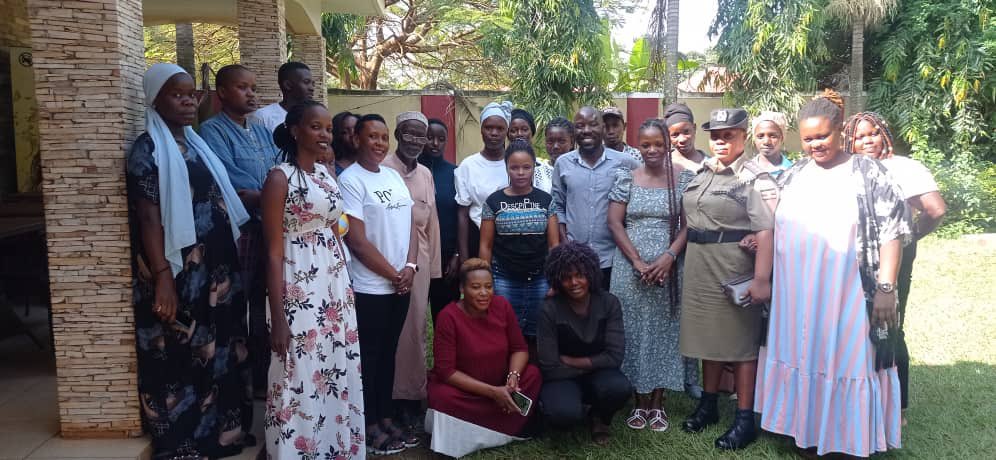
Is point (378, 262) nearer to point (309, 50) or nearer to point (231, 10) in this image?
point (309, 50)

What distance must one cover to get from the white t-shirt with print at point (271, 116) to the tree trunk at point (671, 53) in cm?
963

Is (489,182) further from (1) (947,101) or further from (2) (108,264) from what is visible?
(1) (947,101)

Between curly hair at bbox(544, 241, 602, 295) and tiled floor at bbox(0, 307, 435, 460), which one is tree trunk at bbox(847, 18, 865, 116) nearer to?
curly hair at bbox(544, 241, 602, 295)

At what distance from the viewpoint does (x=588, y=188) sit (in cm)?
443

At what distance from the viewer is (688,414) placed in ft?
14.7

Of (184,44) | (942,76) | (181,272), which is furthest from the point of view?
(942,76)

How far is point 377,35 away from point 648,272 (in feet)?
47.1

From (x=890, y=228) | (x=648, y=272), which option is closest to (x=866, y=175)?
(x=890, y=228)

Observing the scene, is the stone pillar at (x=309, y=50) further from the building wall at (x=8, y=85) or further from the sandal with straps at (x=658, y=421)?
the sandal with straps at (x=658, y=421)

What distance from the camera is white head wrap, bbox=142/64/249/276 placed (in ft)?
10.3

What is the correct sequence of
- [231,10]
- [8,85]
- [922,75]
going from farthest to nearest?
[922,75], [231,10], [8,85]

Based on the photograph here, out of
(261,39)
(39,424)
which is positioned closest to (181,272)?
(39,424)

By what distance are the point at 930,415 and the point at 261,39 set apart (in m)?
5.66

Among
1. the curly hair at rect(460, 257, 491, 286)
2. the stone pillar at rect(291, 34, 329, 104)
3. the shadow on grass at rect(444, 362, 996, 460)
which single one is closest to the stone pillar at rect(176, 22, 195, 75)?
the stone pillar at rect(291, 34, 329, 104)
